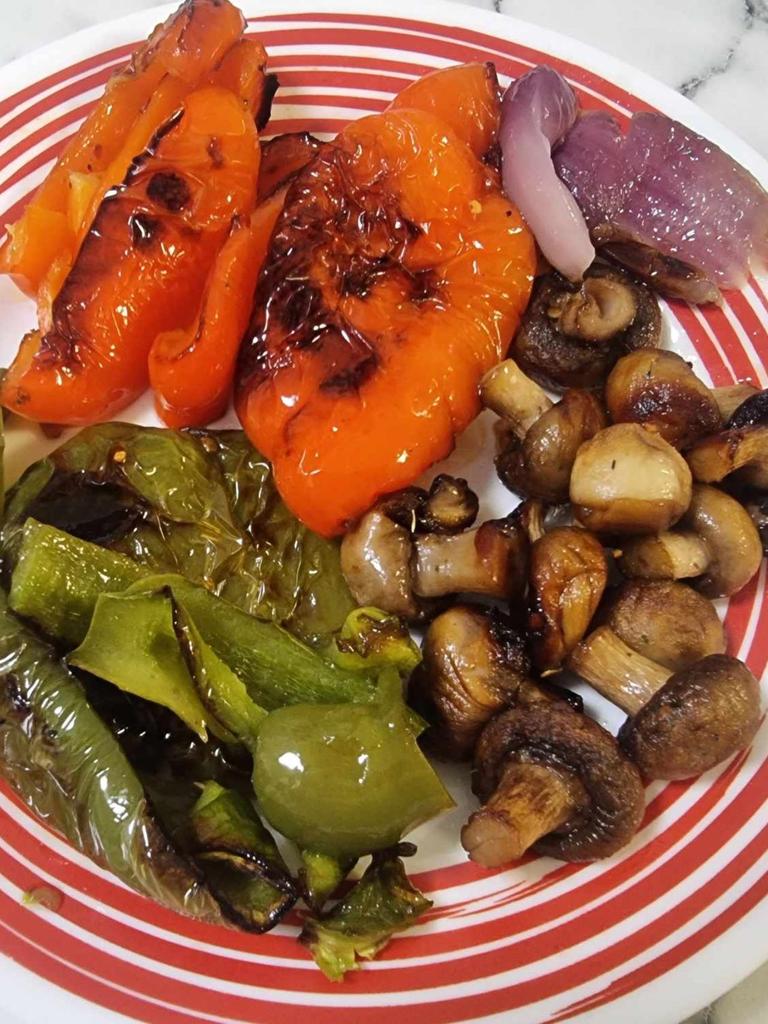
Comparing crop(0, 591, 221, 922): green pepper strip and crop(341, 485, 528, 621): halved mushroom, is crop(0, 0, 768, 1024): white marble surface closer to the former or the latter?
crop(341, 485, 528, 621): halved mushroom

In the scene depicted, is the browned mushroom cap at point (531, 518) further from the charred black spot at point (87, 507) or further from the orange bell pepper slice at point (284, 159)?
the orange bell pepper slice at point (284, 159)

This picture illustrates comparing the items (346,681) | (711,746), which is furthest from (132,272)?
(711,746)

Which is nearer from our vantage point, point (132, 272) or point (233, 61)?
point (132, 272)

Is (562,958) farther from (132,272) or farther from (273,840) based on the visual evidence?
(132,272)

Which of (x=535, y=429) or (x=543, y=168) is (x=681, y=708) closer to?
(x=535, y=429)

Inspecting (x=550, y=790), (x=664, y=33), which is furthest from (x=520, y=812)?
(x=664, y=33)

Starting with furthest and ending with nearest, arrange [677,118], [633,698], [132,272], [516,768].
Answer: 1. [677,118]
2. [132,272]
3. [633,698]
4. [516,768]

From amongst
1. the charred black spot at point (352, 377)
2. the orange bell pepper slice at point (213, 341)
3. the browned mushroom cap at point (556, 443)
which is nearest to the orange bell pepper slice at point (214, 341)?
the orange bell pepper slice at point (213, 341)
